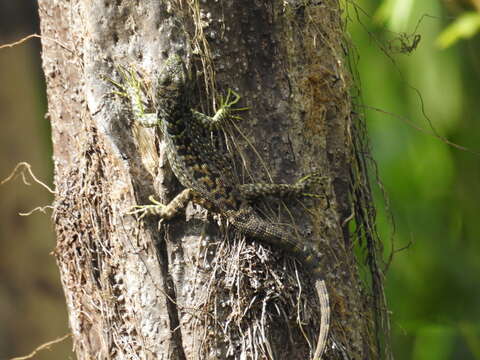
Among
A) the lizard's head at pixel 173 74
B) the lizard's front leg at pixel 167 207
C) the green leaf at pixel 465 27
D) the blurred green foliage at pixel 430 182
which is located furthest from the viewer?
the blurred green foliage at pixel 430 182

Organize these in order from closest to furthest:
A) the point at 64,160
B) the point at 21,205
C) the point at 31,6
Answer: the point at 64,160 < the point at 21,205 < the point at 31,6

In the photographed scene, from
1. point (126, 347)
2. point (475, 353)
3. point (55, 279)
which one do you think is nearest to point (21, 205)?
point (55, 279)

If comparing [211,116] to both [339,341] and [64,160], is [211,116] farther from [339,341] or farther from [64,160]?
[339,341]

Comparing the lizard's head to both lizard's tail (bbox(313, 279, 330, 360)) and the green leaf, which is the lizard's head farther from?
the green leaf

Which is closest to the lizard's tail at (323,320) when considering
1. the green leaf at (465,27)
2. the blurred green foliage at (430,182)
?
the green leaf at (465,27)

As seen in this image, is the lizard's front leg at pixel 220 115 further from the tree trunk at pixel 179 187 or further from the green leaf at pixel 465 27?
the green leaf at pixel 465 27

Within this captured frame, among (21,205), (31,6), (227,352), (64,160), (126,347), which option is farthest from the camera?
(31,6)

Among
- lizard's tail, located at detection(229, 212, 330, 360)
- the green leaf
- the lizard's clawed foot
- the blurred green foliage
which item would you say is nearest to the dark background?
the blurred green foliage
